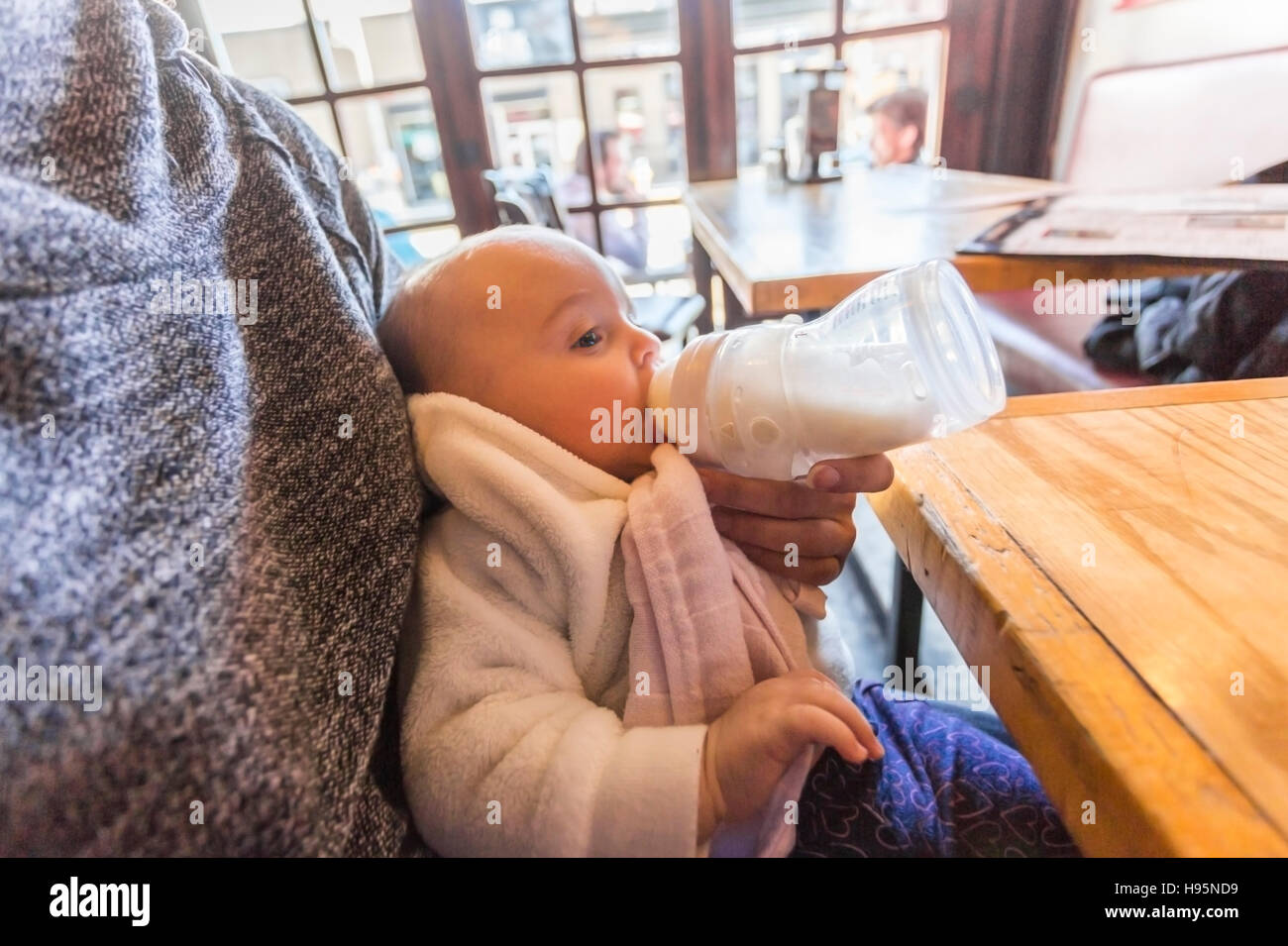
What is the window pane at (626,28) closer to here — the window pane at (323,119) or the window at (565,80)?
the window at (565,80)

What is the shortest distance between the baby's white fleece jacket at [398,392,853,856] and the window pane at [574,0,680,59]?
2370 millimetres

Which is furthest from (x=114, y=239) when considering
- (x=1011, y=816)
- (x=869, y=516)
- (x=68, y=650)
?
(x=869, y=516)

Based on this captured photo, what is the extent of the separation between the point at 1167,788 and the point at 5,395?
0.53 metres

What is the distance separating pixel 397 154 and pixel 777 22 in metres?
1.47

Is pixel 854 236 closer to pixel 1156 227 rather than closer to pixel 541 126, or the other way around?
pixel 1156 227

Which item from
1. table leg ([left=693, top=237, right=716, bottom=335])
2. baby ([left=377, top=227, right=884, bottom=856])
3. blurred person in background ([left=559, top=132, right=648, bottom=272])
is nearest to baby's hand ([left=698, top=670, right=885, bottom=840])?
baby ([left=377, top=227, right=884, bottom=856])

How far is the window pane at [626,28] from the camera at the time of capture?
2451mm

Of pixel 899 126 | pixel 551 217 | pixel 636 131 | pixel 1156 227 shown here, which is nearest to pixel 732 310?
pixel 551 217

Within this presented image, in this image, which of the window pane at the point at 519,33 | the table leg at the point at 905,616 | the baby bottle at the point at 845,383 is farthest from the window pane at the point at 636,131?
the baby bottle at the point at 845,383

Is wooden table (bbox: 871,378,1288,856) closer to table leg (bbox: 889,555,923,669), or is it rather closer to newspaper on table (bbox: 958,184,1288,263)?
newspaper on table (bbox: 958,184,1288,263)

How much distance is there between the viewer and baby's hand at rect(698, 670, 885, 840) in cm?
45

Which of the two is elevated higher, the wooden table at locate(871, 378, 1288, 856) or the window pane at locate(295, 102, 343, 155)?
the window pane at locate(295, 102, 343, 155)

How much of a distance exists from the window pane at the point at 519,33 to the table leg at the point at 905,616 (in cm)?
221

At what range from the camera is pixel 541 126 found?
2684 millimetres
